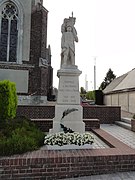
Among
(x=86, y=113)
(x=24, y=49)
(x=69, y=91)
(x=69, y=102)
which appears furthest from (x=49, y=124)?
(x=24, y=49)

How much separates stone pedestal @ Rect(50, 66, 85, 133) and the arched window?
11103 millimetres

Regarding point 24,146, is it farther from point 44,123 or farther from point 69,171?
point 44,123

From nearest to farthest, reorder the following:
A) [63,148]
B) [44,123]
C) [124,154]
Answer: [124,154], [63,148], [44,123]

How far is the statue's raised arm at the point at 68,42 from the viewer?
6020mm

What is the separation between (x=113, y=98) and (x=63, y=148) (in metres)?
14.9

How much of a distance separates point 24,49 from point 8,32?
2.05 m

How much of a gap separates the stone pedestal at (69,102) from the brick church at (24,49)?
9.93m

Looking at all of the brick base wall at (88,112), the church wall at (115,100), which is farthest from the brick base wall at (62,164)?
the church wall at (115,100)

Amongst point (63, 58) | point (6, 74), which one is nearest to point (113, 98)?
point (6, 74)

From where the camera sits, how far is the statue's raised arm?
6.02m

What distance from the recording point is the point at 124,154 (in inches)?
162

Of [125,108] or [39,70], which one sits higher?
[39,70]

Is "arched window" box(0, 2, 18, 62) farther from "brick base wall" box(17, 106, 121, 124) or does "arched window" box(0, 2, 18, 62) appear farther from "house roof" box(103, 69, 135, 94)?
"house roof" box(103, 69, 135, 94)

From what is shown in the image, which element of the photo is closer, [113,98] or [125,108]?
[125,108]
